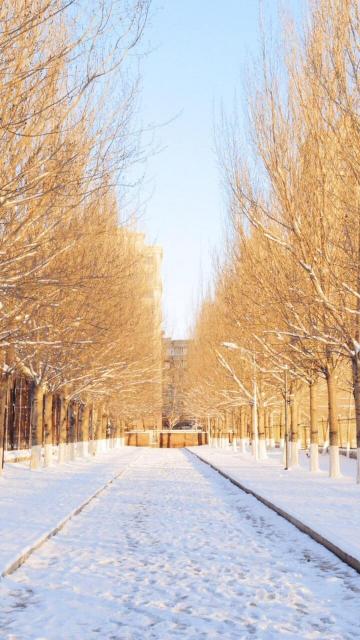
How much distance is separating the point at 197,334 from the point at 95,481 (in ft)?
140

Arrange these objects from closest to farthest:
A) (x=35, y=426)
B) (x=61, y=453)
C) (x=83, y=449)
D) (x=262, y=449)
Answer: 1. (x=35, y=426)
2. (x=61, y=453)
3. (x=262, y=449)
4. (x=83, y=449)

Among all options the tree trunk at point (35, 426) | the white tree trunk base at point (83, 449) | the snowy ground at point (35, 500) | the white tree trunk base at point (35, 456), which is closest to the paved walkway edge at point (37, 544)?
the snowy ground at point (35, 500)

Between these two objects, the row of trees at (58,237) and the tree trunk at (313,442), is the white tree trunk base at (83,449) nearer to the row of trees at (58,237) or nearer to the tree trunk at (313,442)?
the row of trees at (58,237)

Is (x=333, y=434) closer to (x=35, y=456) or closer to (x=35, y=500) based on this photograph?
(x=35, y=500)

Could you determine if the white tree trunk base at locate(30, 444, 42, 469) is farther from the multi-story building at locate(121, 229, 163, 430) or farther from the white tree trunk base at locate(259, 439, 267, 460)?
the white tree trunk base at locate(259, 439, 267, 460)

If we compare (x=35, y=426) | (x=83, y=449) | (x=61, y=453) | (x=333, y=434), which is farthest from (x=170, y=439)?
(x=333, y=434)

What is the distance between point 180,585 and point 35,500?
10.6m

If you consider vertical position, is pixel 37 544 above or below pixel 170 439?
below

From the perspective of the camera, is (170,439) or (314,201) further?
(170,439)

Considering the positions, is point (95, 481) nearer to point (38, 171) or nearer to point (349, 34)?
point (38, 171)

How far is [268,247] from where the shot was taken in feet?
85.3

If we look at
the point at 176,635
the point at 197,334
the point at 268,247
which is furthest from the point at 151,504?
the point at 197,334

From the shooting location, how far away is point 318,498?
19.3 m

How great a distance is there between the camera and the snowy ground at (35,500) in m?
12.0
